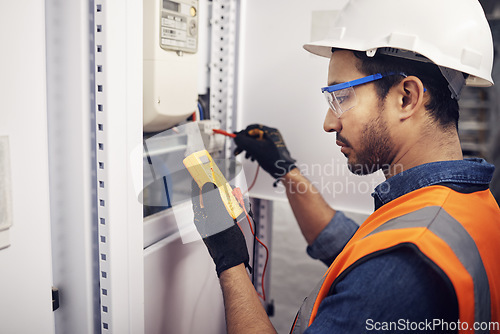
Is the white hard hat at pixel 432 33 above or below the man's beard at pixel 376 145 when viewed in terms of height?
above

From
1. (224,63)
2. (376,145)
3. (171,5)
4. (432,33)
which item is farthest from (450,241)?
(224,63)

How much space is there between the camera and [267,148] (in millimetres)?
1390

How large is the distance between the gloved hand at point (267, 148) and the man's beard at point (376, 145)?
44cm

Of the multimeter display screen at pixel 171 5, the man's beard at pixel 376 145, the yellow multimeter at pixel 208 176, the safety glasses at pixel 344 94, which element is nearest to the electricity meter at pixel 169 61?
the multimeter display screen at pixel 171 5

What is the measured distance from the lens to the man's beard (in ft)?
2.96

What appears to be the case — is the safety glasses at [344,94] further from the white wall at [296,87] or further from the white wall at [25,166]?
the white wall at [25,166]

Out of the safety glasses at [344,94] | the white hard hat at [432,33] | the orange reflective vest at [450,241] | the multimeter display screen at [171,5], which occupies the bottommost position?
the orange reflective vest at [450,241]

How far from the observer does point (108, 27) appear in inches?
29.5

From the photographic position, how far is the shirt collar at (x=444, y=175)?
760 mm

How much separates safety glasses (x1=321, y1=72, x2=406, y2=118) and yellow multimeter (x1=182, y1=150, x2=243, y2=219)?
0.35 m

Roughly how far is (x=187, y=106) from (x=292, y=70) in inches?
18.6

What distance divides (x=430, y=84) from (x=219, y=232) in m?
0.61

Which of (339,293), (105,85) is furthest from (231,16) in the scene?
(339,293)

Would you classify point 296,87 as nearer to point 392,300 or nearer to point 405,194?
point 405,194
